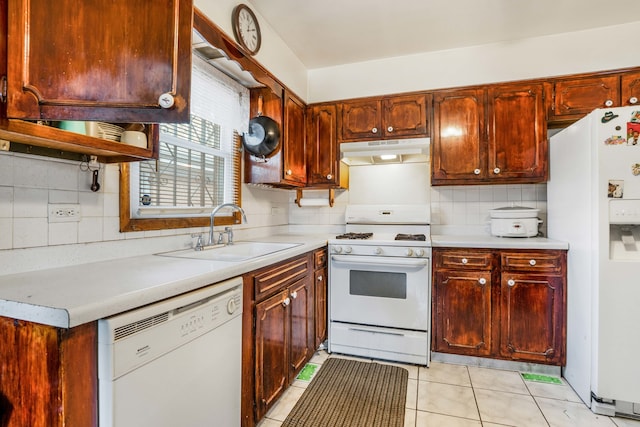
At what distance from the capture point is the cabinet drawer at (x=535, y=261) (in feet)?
7.32

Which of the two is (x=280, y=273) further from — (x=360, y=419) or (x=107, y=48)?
(x=107, y=48)

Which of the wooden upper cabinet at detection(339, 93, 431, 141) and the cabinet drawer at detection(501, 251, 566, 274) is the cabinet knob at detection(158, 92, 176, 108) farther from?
the cabinet drawer at detection(501, 251, 566, 274)

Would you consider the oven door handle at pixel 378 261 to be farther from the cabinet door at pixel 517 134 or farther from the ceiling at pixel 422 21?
the ceiling at pixel 422 21

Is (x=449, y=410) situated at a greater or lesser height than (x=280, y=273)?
lesser

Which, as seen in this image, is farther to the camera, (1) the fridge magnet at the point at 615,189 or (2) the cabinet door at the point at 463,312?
(2) the cabinet door at the point at 463,312

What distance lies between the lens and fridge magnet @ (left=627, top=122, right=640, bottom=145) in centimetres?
178

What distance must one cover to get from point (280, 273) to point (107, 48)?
1283mm

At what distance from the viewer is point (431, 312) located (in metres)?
2.45

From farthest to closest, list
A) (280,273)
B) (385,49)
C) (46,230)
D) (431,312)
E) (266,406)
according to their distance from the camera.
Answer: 1. (385,49)
2. (431,312)
3. (280,273)
4. (266,406)
5. (46,230)

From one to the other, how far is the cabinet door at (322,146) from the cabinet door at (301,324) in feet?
3.64

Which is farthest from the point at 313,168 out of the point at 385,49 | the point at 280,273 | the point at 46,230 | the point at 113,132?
the point at 46,230

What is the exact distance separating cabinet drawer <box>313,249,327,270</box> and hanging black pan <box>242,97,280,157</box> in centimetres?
87

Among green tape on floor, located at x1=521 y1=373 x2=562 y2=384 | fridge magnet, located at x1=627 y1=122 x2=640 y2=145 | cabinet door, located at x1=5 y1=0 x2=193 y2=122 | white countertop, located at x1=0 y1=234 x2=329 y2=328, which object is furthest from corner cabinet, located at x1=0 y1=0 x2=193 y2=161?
green tape on floor, located at x1=521 y1=373 x2=562 y2=384

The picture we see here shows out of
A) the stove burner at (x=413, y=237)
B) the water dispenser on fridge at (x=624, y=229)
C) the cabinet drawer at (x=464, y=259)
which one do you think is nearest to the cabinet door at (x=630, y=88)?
the water dispenser on fridge at (x=624, y=229)
